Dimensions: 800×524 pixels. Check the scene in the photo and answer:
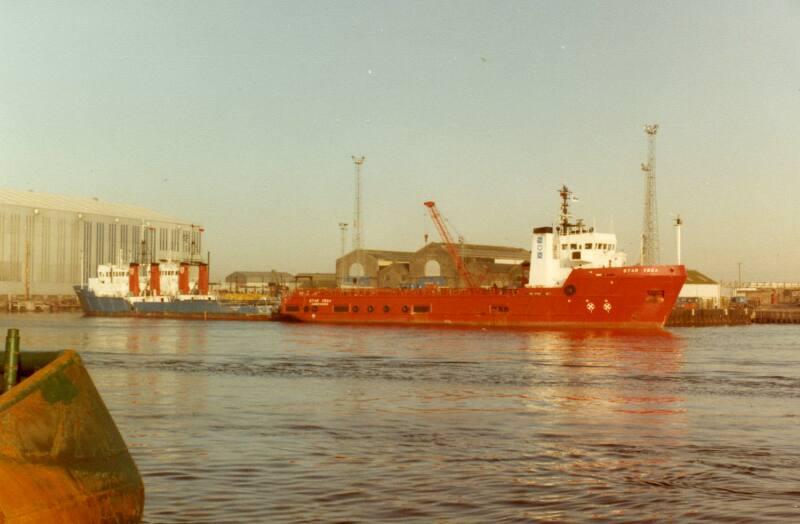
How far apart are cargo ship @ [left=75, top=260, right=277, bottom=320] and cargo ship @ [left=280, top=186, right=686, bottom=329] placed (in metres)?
16.9

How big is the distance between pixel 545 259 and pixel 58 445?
190 ft

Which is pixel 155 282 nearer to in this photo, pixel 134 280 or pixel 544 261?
pixel 134 280

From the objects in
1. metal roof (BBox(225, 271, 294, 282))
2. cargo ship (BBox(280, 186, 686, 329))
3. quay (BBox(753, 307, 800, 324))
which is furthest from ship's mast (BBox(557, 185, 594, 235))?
metal roof (BBox(225, 271, 294, 282))

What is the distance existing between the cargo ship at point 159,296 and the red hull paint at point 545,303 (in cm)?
1971

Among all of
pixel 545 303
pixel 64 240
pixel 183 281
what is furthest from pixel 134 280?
pixel 545 303

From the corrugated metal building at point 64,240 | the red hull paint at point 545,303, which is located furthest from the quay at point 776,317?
the corrugated metal building at point 64,240

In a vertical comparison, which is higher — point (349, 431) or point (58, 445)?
point (58, 445)

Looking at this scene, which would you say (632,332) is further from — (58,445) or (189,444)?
(58,445)

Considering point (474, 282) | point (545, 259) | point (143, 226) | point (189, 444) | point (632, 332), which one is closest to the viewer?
point (189, 444)

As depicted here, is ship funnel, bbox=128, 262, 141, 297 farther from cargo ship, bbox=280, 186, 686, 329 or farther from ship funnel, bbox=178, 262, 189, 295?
cargo ship, bbox=280, 186, 686, 329

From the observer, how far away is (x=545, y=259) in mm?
64438

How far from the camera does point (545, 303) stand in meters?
62.1

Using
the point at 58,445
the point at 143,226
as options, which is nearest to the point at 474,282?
the point at 143,226

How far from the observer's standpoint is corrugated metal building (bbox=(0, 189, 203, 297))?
111m
